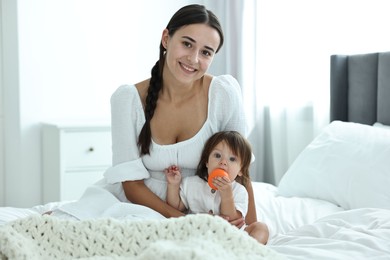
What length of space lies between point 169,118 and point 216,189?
0.32 meters

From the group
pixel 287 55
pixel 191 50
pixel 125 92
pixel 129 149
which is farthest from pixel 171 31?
pixel 287 55

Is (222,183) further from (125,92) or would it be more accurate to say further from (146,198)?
(125,92)

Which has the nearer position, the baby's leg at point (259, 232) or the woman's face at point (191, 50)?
the baby's leg at point (259, 232)

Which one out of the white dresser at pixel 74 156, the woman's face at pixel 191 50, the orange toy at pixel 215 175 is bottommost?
the white dresser at pixel 74 156

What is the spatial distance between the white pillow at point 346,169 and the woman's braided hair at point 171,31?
76cm

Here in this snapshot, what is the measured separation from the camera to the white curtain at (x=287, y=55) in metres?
3.20

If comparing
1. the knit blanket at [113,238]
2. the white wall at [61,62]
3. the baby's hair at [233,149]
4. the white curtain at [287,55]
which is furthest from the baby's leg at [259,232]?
the white wall at [61,62]

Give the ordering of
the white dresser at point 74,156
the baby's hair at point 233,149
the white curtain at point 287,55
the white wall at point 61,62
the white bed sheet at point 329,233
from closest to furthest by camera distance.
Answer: the white bed sheet at point 329,233 < the baby's hair at point 233,149 < the white curtain at point 287,55 < the white dresser at point 74,156 < the white wall at point 61,62

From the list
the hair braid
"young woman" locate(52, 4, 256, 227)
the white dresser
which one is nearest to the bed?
"young woman" locate(52, 4, 256, 227)

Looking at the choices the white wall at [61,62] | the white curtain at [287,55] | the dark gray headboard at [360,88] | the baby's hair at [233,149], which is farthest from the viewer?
the white wall at [61,62]

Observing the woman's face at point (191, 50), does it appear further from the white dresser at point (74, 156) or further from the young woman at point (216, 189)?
the white dresser at point (74, 156)

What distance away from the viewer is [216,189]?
196 centimetres

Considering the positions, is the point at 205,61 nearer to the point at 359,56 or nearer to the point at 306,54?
the point at 359,56

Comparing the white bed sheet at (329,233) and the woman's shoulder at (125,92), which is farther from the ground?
the woman's shoulder at (125,92)
